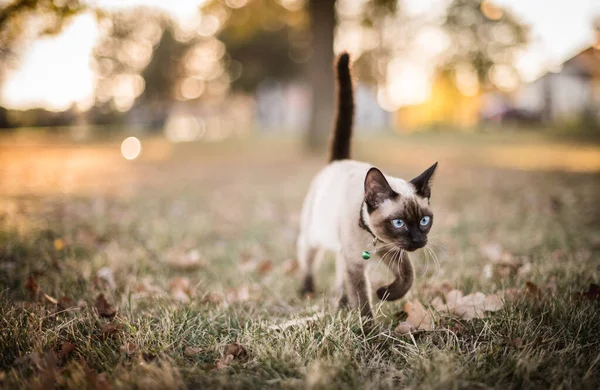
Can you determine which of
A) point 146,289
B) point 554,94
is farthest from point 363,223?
point 554,94

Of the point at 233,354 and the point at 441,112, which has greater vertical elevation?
the point at 441,112

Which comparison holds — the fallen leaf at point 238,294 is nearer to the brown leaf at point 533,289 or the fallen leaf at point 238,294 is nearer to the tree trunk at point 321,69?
the brown leaf at point 533,289

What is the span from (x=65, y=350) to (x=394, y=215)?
1459mm

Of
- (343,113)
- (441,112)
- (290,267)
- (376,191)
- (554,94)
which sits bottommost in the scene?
(290,267)

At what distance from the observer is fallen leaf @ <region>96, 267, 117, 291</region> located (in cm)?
219

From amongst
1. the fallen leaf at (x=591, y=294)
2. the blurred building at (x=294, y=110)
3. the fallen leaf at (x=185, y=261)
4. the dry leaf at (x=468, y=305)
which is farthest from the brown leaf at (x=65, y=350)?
the blurred building at (x=294, y=110)

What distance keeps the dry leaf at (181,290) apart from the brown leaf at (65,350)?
0.58m

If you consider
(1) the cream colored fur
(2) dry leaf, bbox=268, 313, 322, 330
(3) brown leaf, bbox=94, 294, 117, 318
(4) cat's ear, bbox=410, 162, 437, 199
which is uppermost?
(4) cat's ear, bbox=410, 162, 437, 199

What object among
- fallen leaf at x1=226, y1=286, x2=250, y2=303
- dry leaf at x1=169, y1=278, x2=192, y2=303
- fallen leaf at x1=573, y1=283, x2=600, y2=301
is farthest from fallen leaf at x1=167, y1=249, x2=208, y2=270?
fallen leaf at x1=573, y1=283, x2=600, y2=301

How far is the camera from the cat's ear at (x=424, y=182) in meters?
1.83

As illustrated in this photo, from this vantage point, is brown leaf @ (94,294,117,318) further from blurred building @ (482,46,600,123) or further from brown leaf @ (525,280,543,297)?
blurred building @ (482,46,600,123)

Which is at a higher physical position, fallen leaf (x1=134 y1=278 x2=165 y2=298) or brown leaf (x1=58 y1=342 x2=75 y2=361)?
brown leaf (x1=58 y1=342 x2=75 y2=361)

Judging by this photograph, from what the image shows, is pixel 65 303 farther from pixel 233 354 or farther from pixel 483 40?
pixel 483 40

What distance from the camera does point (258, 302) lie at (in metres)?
2.09
